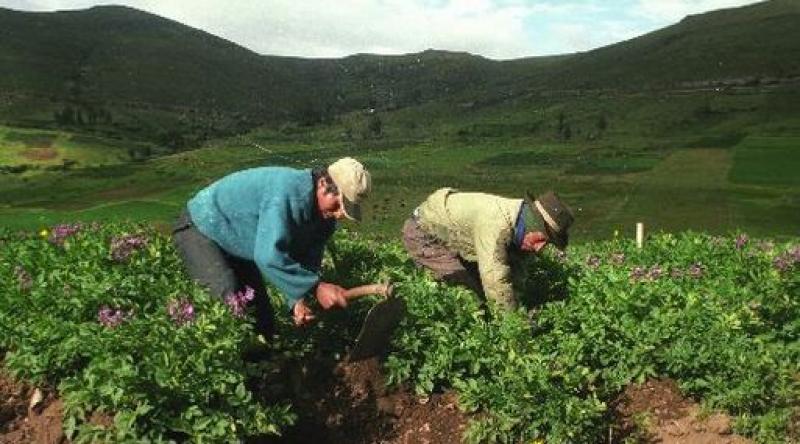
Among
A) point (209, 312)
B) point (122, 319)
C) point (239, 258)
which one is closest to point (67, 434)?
point (122, 319)

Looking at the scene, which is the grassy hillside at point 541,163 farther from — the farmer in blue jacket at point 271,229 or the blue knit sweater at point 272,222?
the blue knit sweater at point 272,222

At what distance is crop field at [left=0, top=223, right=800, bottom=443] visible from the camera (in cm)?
698

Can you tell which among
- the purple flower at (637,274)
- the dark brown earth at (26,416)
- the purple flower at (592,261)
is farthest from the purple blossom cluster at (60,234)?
the purple flower at (592,261)

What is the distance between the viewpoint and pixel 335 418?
8.97 meters

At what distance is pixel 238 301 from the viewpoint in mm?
8000

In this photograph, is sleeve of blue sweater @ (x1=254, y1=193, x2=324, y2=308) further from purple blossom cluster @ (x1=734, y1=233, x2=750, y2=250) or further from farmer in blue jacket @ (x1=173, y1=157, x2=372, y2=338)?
purple blossom cluster @ (x1=734, y1=233, x2=750, y2=250)

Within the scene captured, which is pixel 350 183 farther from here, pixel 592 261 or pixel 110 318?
pixel 592 261

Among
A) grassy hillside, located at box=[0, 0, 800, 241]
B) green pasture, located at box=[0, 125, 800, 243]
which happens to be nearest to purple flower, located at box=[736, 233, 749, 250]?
grassy hillside, located at box=[0, 0, 800, 241]

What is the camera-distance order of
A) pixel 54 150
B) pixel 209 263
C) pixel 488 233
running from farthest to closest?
pixel 54 150, pixel 488 233, pixel 209 263

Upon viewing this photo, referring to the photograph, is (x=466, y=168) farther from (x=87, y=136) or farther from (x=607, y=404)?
(x=607, y=404)

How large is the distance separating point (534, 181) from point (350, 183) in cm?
9388

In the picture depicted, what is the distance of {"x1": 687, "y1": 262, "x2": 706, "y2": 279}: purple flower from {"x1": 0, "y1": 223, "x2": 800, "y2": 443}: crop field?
1.63 meters

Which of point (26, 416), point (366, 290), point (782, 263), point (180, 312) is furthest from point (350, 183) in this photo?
point (782, 263)

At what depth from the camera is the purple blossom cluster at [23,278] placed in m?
8.89
